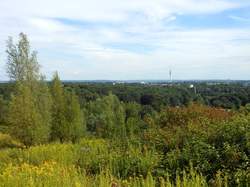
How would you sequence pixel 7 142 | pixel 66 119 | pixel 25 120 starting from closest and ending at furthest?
1. pixel 25 120
2. pixel 66 119
3. pixel 7 142

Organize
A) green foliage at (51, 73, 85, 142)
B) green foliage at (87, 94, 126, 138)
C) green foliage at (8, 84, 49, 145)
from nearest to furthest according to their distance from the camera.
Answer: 1. green foliage at (8, 84, 49, 145)
2. green foliage at (51, 73, 85, 142)
3. green foliage at (87, 94, 126, 138)

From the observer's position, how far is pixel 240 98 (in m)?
59.4

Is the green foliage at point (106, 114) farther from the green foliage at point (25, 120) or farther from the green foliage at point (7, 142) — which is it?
the green foliage at point (25, 120)

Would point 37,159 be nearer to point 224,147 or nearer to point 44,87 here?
point 224,147

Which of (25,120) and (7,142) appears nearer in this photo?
(25,120)

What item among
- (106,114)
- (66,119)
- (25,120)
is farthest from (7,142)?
(106,114)

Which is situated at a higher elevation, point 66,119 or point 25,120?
point 25,120

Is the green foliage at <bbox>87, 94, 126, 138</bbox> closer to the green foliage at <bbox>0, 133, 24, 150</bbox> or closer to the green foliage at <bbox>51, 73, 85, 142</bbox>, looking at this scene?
the green foliage at <bbox>51, 73, 85, 142</bbox>

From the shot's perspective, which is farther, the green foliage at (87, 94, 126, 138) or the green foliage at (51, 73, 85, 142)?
the green foliage at (87, 94, 126, 138)

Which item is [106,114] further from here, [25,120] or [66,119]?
[25,120]

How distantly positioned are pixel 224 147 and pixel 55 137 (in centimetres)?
2534

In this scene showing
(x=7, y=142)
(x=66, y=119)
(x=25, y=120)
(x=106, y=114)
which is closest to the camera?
(x=25, y=120)

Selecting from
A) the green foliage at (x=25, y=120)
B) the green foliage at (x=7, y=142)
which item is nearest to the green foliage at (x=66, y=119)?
the green foliage at (x=7, y=142)

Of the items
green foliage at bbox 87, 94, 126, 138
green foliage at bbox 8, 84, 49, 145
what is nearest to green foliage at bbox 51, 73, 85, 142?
green foliage at bbox 8, 84, 49, 145
